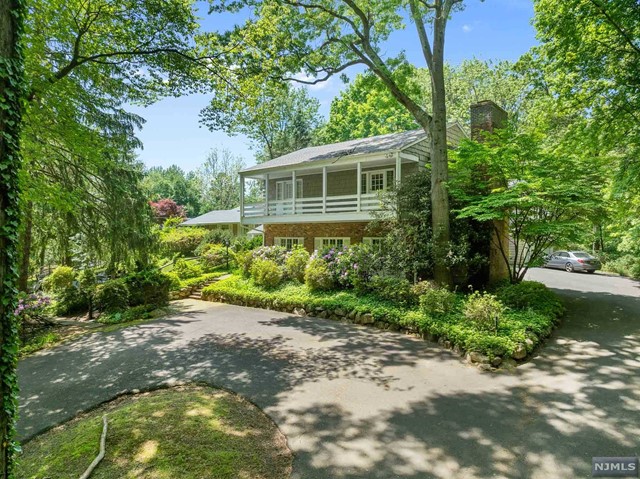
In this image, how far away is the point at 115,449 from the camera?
4105 mm

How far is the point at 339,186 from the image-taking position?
18453mm

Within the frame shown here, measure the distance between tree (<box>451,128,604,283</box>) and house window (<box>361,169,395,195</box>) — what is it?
16.5 ft

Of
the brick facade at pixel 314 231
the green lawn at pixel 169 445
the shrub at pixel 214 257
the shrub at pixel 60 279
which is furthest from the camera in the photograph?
the shrub at pixel 214 257

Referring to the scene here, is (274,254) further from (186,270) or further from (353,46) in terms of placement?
(353,46)

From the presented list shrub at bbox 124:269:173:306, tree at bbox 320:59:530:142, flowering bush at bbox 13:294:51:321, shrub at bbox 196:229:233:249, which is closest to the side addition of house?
shrub at bbox 124:269:173:306

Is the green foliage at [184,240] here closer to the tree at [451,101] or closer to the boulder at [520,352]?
the tree at [451,101]

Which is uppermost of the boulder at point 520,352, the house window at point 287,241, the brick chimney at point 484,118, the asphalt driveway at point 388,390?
the brick chimney at point 484,118

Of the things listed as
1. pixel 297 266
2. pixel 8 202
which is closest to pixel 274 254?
pixel 297 266

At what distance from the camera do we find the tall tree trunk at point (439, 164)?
11.1 meters

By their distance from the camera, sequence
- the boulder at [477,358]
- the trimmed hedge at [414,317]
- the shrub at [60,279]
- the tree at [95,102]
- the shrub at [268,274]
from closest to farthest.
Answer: the boulder at [477,358], the trimmed hedge at [414,317], the tree at [95,102], the shrub at [268,274], the shrub at [60,279]

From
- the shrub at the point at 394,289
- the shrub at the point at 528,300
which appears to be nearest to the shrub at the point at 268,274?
the shrub at the point at 394,289

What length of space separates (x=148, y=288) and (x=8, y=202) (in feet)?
40.9

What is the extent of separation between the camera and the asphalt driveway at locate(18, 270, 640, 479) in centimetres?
403

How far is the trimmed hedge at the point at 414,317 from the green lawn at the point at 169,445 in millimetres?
Answer: 4991
